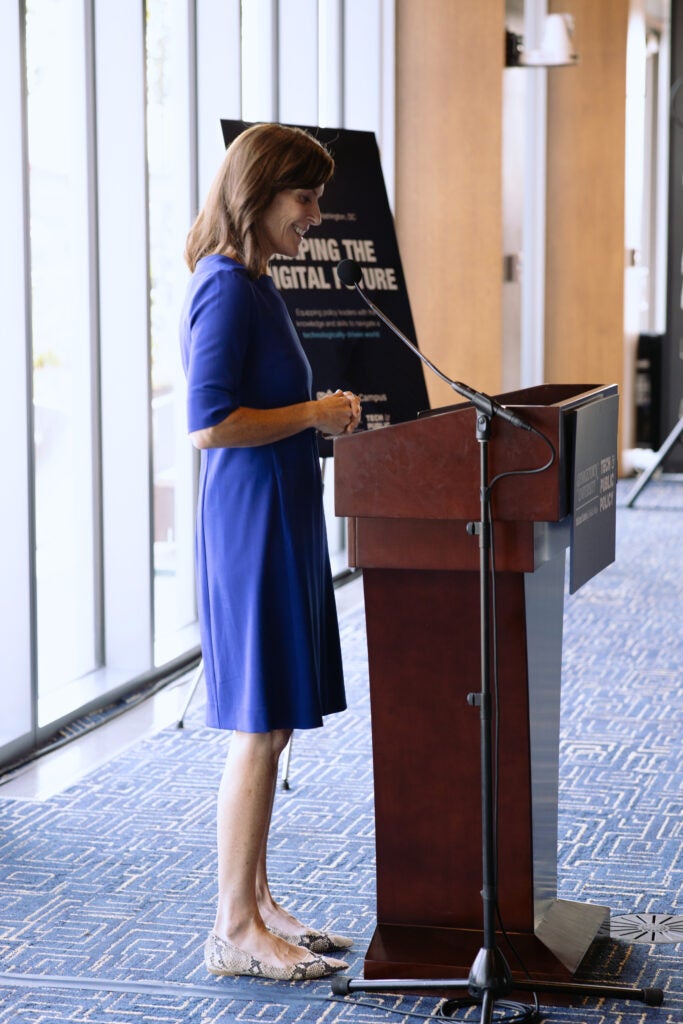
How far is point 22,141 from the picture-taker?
446cm

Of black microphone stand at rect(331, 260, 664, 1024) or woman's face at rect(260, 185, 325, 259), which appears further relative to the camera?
woman's face at rect(260, 185, 325, 259)

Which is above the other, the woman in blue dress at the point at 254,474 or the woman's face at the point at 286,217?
the woman's face at the point at 286,217

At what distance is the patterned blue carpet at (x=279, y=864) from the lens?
2.91 m

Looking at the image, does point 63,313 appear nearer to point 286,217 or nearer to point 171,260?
point 171,260

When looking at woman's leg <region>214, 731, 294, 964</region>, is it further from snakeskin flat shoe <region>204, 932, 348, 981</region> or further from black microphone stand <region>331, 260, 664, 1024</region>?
black microphone stand <region>331, 260, 664, 1024</region>

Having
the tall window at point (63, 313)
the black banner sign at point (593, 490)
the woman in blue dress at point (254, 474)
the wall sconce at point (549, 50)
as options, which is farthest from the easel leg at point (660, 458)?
the woman in blue dress at point (254, 474)

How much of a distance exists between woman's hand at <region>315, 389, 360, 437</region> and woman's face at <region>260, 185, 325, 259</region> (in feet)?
1.02

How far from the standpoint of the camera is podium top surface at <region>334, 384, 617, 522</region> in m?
2.63

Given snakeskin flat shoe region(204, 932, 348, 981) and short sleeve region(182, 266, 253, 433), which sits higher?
short sleeve region(182, 266, 253, 433)

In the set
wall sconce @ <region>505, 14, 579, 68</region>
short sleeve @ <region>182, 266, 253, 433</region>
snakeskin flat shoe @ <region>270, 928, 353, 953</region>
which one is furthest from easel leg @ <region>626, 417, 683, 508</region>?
short sleeve @ <region>182, 266, 253, 433</region>

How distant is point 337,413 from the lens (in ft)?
9.34

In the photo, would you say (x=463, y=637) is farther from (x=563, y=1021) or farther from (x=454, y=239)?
(x=454, y=239)

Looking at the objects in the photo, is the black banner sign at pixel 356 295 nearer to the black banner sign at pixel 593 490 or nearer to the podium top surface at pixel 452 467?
the black banner sign at pixel 593 490

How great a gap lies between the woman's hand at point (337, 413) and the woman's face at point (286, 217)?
0.31 metres
